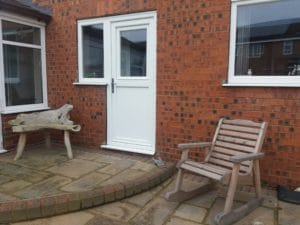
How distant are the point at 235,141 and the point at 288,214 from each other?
92 centimetres

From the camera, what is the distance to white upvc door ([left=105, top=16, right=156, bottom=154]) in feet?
13.4

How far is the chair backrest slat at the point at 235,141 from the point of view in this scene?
9.62 ft

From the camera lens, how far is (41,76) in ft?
16.5

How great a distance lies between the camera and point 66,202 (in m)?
2.76

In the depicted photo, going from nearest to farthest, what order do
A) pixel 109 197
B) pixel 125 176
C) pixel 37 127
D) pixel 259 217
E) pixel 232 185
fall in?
pixel 232 185 → pixel 259 217 → pixel 109 197 → pixel 125 176 → pixel 37 127

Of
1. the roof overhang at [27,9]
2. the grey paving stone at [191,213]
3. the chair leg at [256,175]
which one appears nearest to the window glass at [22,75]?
the roof overhang at [27,9]

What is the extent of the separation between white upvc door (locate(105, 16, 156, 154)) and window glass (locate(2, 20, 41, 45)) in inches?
63.0

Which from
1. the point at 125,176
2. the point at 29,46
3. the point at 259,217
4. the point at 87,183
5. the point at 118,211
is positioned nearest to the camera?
the point at 259,217

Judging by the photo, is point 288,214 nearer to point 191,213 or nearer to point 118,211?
point 191,213

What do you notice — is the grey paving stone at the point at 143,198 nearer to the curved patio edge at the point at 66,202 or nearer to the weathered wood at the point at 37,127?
the curved patio edge at the point at 66,202

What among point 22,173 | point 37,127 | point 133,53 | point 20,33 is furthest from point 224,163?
point 20,33

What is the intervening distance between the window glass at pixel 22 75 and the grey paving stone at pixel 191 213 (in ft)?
11.1

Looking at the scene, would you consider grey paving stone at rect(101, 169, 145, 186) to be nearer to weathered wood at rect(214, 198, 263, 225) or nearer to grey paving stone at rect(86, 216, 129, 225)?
grey paving stone at rect(86, 216, 129, 225)

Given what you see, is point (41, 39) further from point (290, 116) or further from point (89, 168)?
point (290, 116)
